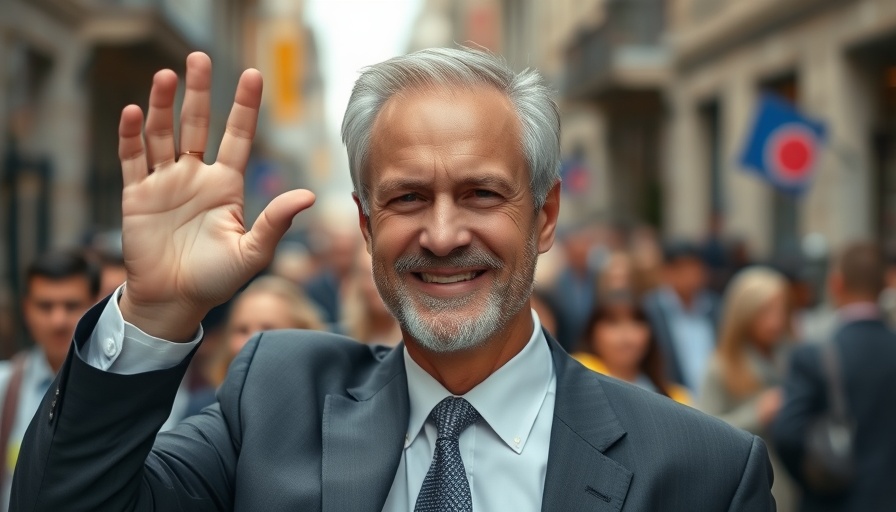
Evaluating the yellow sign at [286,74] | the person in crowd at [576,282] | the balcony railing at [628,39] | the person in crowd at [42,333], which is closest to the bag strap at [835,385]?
the person in crowd at [42,333]

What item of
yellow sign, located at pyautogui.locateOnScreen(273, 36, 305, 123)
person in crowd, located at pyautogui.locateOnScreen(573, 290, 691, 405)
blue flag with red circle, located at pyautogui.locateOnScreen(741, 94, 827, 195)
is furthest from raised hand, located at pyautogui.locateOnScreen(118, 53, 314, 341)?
yellow sign, located at pyautogui.locateOnScreen(273, 36, 305, 123)

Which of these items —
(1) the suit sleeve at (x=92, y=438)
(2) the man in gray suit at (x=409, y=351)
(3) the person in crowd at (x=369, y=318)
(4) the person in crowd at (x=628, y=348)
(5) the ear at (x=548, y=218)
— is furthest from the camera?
(3) the person in crowd at (x=369, y=318)

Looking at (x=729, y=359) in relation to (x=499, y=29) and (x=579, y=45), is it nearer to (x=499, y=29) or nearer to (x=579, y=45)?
(x=579, y=45)

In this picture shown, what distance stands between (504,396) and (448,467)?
0.21m

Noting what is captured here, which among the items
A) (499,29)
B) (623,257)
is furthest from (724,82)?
(499,29)

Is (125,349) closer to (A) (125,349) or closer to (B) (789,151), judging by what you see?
(A) (125,349)

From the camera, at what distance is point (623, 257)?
8758mm

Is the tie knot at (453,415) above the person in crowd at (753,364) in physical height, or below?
above

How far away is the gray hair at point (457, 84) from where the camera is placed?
2.60 meters

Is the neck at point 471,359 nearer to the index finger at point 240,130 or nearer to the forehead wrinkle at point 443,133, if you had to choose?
the forehead wrinkle at point 443,133

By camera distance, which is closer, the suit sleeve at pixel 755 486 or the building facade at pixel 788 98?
the suit sleeve at pixel 755 486

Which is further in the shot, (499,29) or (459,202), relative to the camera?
(499,29)

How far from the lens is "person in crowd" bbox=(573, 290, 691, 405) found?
20.1 feet

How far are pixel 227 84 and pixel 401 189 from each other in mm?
30702
